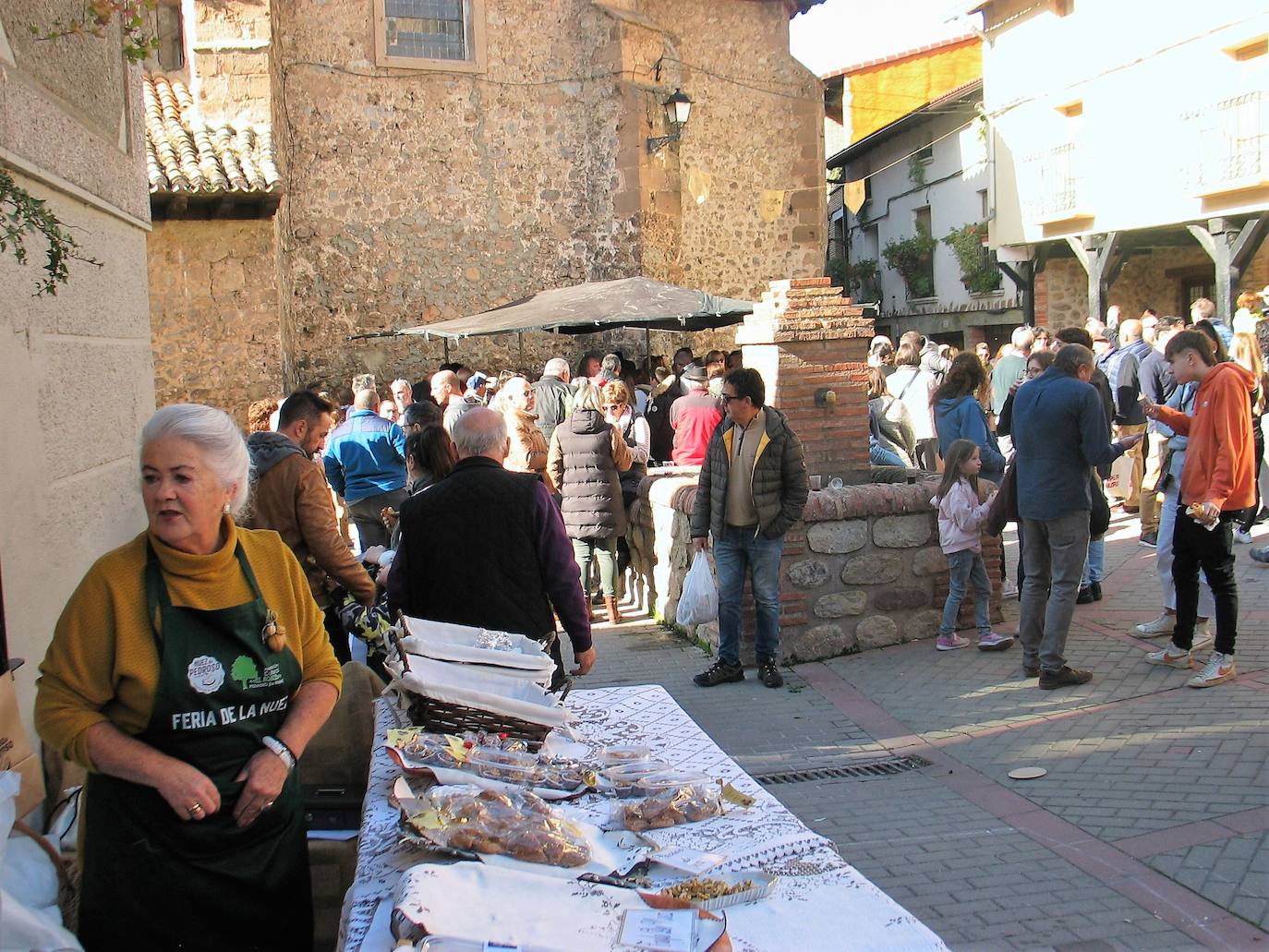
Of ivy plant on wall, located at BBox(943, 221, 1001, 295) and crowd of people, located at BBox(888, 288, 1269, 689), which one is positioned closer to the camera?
crowd of people, located at BBox(888, 288, 1269, 689)

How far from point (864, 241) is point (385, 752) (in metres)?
31.5

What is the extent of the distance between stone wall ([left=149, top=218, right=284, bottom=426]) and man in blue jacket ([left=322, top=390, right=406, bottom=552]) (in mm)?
6877

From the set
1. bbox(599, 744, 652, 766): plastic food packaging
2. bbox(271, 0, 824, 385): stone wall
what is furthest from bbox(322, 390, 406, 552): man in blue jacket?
bbox(271, 0, 824, 385): stone wall

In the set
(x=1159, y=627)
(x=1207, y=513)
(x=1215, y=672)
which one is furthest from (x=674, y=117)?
(x=1215, y=672)

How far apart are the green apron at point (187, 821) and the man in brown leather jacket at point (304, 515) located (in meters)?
2.15

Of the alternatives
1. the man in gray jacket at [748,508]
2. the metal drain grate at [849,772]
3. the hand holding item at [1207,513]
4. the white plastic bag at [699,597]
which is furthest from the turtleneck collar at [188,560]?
the hand holding item at [1207,513]

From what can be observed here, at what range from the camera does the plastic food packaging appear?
9.68ft

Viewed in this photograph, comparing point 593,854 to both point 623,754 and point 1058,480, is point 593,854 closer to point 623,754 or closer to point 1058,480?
point 623,754

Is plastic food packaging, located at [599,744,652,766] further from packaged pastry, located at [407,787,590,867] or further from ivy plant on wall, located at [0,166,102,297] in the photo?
ivy plant on wall, located at [0,166,102,297]

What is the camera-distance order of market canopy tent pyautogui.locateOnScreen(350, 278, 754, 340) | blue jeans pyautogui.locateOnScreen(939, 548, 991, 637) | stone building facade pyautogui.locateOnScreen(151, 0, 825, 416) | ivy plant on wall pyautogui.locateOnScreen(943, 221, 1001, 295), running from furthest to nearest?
ivy plant on wall pyautogui.locateOnScreen(943, 221, 1001, 295)
stone building facade pyautogui.locateOnScreen(151, 0, 825, 416)
market canopy tent pyautogui.locateOnScreen(350, 278, 754, 340)
blue jeans pyautogui.locateOnScreen(939, 548, 991, 637)

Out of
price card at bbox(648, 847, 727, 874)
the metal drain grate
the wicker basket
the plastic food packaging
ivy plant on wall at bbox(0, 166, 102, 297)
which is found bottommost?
the metal drain grate

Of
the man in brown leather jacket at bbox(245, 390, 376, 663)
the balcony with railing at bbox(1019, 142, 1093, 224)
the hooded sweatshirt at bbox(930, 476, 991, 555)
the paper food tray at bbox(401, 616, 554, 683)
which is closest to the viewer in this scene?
the paper food tray at bbox(401, 616, 554, 683)

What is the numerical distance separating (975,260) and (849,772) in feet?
73.0

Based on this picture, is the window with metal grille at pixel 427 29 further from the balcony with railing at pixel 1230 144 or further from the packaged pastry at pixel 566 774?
the packaged pastry at pixel 566 774
